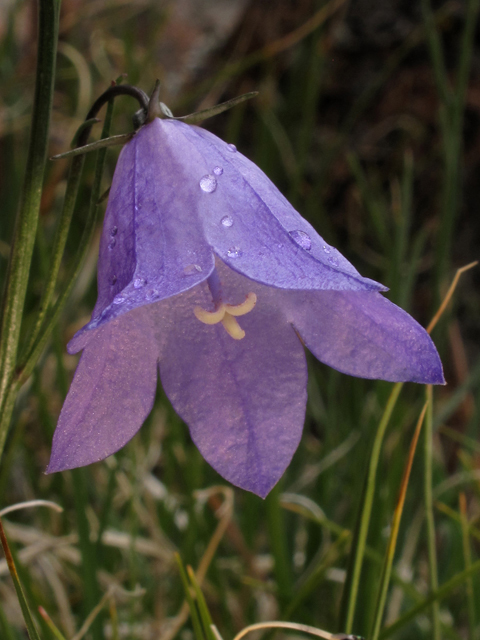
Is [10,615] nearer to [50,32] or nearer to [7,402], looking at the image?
[7,402]

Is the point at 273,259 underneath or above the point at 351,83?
underneath

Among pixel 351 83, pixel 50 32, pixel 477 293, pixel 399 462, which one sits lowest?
pixel 399 462

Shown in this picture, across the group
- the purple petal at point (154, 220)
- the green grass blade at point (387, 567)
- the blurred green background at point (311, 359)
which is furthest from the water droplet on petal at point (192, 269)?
the blurred green background at point (311, 359)

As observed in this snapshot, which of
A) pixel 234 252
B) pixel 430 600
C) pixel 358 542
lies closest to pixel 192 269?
pixel 234 252

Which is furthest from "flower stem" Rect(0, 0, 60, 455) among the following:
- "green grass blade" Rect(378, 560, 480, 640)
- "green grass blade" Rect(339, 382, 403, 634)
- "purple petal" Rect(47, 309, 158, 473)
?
"green grass blade" Rect(378, 560, 480, 640)

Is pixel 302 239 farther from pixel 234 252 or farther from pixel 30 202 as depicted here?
pixel 30 202

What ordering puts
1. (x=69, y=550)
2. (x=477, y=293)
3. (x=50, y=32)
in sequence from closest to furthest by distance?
1. (x=50, y=32)
2. (x=69, y=550)
3. (x=477, y=293)

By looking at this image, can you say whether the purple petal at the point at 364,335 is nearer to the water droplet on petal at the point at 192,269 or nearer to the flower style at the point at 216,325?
the flower style at the point at 216,325

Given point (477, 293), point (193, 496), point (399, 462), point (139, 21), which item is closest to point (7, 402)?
point (193, 496)
